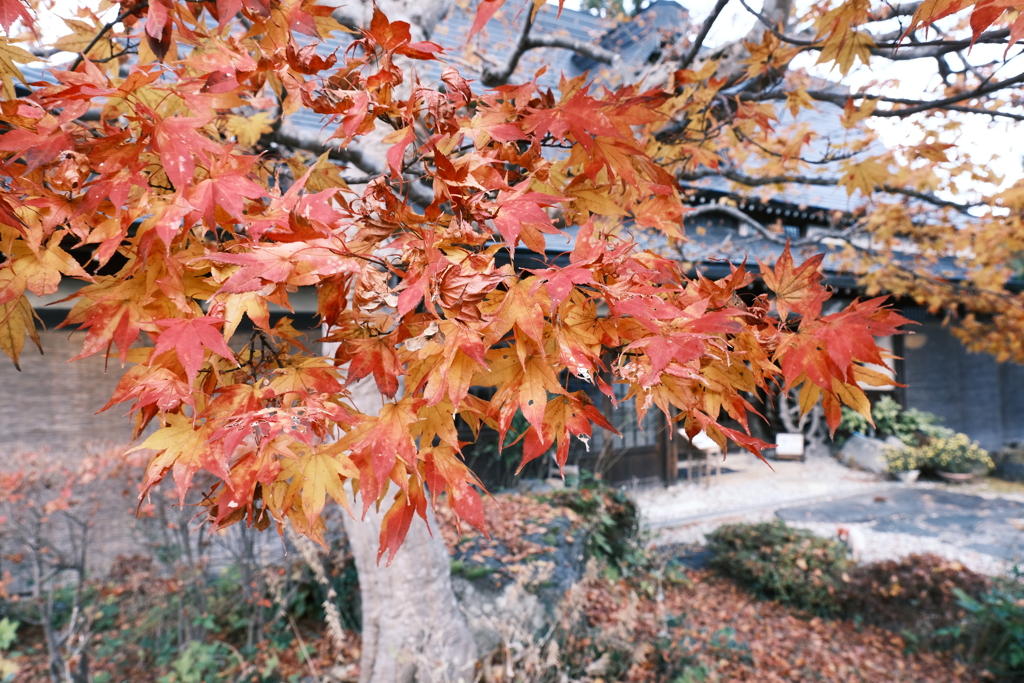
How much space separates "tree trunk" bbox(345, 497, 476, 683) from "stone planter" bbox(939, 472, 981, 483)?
10.0 meters

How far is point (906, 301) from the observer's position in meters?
9.10

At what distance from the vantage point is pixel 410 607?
2.94 metres

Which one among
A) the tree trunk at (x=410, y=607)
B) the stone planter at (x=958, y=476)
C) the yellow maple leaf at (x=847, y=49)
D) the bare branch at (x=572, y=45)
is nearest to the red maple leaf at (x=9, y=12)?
the bare branch at (x=572, y=45)

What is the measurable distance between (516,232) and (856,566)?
18.3 feet

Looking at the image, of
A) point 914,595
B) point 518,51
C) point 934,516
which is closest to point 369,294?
point 518,51

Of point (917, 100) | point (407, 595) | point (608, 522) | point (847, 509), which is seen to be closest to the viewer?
point (917, 100)

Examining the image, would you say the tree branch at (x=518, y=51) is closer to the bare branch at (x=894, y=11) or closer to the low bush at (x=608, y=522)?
the bare branch at (x=894, y=11)

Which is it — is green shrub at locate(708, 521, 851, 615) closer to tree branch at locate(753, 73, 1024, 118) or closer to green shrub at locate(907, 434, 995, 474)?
tree branch at locate(753, 73, 1024, 118)

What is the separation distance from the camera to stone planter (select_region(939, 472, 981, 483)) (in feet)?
29.9

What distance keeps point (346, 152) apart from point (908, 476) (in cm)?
1074

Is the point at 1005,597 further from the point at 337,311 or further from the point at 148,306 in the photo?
the point at 148,306

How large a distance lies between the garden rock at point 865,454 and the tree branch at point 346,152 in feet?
33.9

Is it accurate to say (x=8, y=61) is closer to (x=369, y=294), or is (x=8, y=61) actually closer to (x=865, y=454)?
(x=369, y=294)

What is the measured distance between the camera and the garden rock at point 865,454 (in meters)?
9.50
